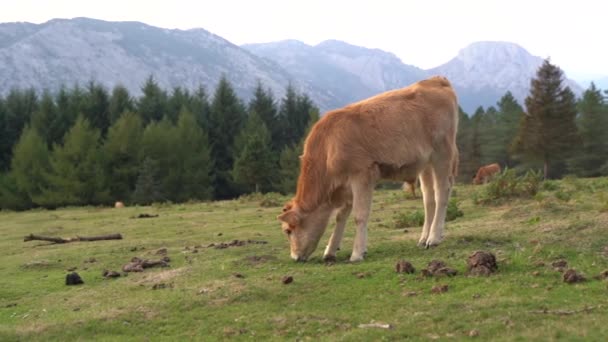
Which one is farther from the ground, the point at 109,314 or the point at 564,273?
the point at 564,273

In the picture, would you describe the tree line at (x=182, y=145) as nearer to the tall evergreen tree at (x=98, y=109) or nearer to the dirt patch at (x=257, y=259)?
the tall evergreen tree at (x=98, y=109)

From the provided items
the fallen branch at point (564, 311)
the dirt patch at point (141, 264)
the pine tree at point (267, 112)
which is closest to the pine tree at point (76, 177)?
the pine tree at point (267, 112)

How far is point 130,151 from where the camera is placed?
4334 cm

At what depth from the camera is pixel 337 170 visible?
27.3 feet

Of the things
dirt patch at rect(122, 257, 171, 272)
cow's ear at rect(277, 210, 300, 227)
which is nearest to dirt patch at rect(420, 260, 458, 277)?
cow's ear at rect(277, 210, 300, 227)

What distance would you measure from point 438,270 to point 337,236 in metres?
2.33

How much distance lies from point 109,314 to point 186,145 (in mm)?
41593

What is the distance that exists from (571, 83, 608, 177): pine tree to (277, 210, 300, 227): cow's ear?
41575mm

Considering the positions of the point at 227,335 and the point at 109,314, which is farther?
the point at 109,314

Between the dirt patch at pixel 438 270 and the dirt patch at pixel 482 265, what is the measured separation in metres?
0.19

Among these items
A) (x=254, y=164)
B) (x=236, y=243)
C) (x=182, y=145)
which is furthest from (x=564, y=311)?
(x=182, y=145)

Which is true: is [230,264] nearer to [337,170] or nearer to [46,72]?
[337,170]

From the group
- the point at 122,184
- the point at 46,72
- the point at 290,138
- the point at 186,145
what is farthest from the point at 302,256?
the point at 46,72

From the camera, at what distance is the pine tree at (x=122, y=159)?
4222 cm
